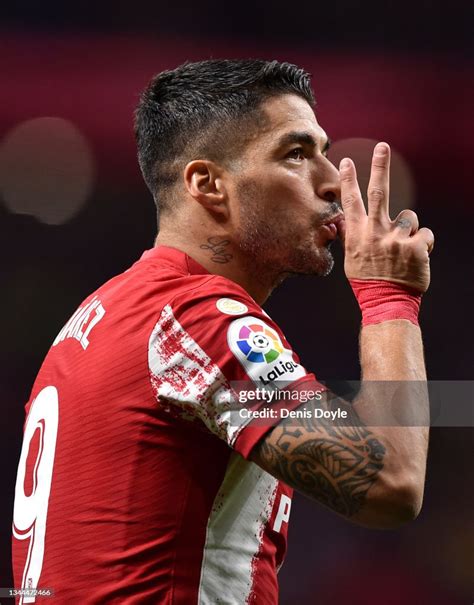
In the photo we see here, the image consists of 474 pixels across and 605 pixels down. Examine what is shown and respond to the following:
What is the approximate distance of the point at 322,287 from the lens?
13.4 feet

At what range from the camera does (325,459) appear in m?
1.40

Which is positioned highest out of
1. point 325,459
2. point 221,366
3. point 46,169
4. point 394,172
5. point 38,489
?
point 394,172

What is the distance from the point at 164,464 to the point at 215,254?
55cm

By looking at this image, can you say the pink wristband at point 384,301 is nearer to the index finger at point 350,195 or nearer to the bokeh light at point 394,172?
the index finger at point 350,195

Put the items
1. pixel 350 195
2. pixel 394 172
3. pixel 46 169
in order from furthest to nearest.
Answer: pixel 394 172 < pixel 46 169 < pixel 350 195

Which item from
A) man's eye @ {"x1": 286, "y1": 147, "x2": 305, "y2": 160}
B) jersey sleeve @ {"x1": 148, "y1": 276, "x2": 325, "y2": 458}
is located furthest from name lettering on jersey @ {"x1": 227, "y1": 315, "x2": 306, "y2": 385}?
man's eye @ {"x1": 286, "y1": 147, "x2": 305, "y2": 160}

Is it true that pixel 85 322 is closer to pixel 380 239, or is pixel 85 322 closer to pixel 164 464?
pixel 164 464

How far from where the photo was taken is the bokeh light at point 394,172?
13.5ft

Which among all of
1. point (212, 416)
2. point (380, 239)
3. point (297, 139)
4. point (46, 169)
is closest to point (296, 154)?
point (297, 139)

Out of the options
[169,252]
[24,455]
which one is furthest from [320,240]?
[24,455]

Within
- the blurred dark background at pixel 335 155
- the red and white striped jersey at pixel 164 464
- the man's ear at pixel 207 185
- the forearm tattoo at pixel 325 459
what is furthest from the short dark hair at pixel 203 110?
the blurred dark background at pixel 335 155

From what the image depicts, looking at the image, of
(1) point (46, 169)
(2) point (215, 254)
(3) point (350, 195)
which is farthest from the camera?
(1) point (46, 169)

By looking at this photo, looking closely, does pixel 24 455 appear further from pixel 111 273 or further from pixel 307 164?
pixel 111 273

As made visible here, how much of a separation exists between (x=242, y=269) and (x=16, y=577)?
2.61ft
